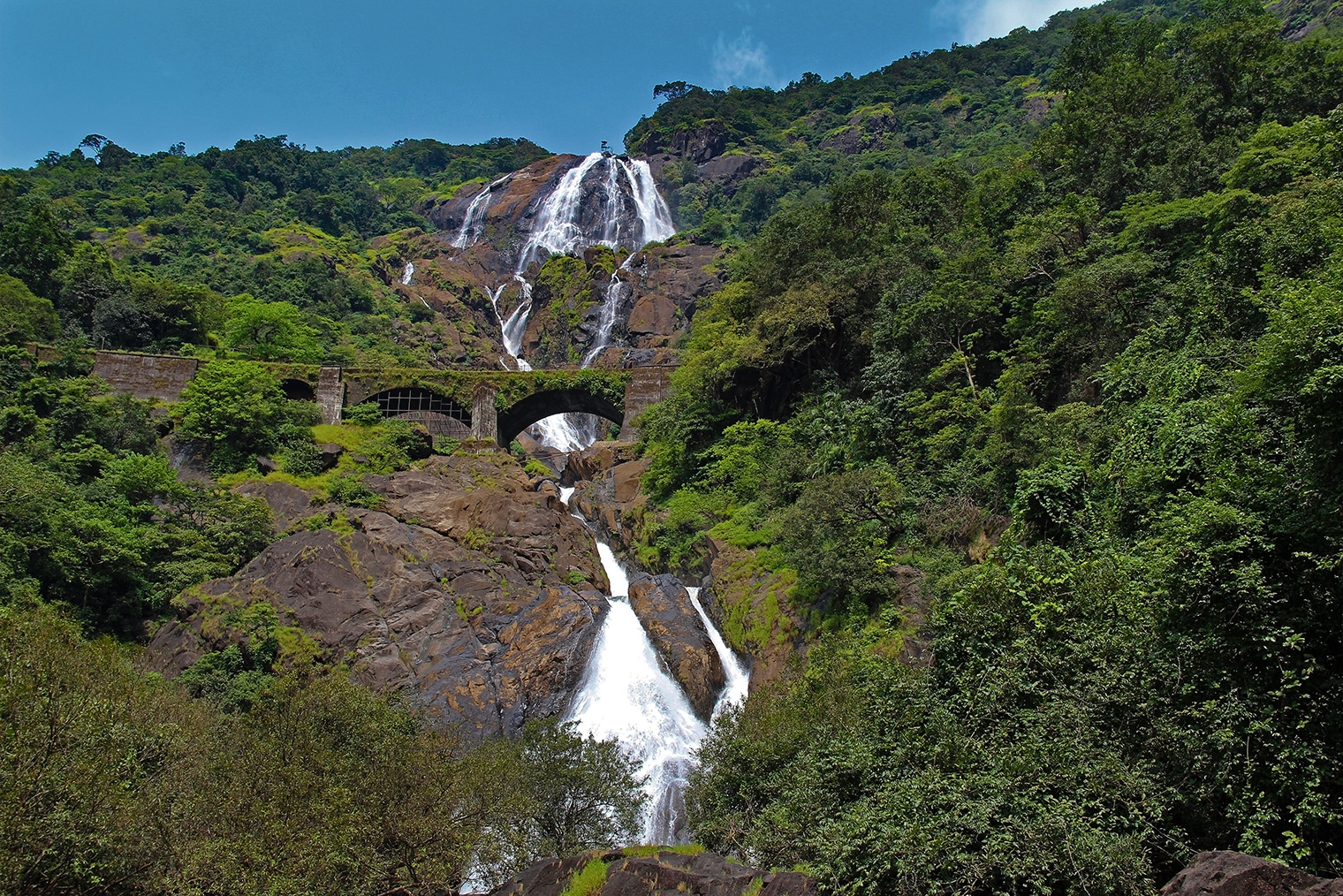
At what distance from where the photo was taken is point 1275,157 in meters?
20.5

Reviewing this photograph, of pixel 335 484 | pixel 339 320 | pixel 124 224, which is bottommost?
pixel 335 484

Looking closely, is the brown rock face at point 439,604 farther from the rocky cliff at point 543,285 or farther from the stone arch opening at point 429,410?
the rocky cliff at point 543,285

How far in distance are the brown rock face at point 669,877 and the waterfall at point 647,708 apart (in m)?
9.00

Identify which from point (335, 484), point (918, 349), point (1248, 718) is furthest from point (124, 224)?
point (1248, 718)

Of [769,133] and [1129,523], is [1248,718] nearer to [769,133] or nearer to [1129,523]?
[1129,523]

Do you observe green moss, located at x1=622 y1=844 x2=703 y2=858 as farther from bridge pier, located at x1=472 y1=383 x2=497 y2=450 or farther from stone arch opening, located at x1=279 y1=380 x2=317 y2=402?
stone arch opening, located at x1=279 y1=380 x2=317 y2=402

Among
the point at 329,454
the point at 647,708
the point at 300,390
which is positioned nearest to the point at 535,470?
the point at 329,454

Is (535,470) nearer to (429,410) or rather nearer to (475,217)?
(429,410)

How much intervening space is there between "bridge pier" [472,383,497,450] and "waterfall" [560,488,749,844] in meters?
18.1

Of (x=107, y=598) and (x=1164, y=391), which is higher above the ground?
(x=1164, y=391)

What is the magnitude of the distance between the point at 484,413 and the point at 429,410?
277 cm

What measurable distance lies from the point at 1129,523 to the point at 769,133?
4197 inches

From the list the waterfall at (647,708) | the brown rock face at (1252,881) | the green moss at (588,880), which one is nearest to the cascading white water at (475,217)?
the waterfall at (647,708)

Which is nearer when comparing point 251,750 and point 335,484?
point 251,750
